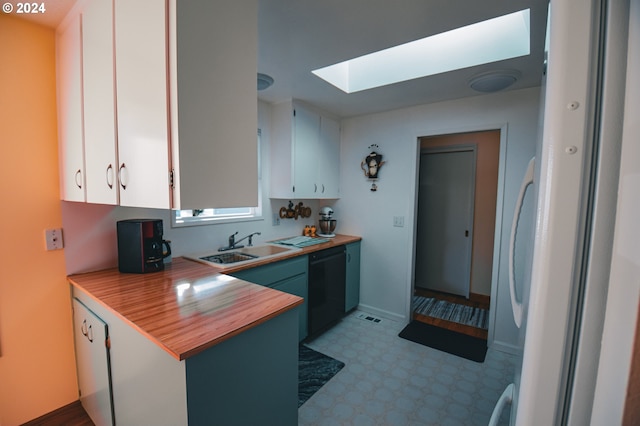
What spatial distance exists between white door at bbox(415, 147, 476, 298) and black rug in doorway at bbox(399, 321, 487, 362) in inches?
50.4

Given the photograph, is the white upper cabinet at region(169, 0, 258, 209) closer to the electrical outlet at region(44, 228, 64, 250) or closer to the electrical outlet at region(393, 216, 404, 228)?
the electrical outlet at region(44, 228, 64, 250)

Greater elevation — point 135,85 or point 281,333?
point 135,85

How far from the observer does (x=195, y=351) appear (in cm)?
94

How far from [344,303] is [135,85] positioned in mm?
2770

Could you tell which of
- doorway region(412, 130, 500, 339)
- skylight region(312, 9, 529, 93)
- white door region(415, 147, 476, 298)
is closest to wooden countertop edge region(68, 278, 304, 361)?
skylight region(312, 9, 529, 93)

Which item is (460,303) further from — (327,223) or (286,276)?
(286,276)

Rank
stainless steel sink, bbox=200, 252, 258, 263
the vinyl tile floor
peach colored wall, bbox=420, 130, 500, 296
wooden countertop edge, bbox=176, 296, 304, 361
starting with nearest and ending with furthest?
wooden countertop edge, bbox=176, 296, 304, 361 < the vinyl tile floor < stainless steel sink, bbox=200, 252, 258, 263 < peach colored wall, bbox=420, 130, 500, 296

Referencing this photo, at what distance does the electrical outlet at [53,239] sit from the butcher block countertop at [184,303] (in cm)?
20

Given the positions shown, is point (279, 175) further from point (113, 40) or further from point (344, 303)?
point (113, 40)

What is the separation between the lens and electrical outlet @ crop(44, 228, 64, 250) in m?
1.66

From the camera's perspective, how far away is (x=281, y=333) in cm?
131

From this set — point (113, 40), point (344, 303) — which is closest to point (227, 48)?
point (113, 40)

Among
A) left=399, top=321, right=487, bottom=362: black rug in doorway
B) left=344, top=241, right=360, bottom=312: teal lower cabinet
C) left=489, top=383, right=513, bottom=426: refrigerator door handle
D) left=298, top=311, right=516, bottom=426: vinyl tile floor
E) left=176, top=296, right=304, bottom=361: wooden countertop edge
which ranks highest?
left=176, top=296, right=304, bottom=361: wooden countertop edge

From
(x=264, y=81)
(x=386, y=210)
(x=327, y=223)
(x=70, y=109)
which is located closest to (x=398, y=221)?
(x=386, y=210)
